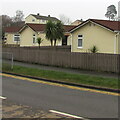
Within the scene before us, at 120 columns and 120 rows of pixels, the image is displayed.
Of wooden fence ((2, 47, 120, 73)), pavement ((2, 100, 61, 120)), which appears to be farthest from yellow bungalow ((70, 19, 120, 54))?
pavement ((2, 100, 61, 120))

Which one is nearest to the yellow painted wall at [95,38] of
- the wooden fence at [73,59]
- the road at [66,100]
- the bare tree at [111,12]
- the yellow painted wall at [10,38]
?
the wooden fence at [73,59]

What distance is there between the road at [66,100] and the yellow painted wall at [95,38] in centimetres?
1296

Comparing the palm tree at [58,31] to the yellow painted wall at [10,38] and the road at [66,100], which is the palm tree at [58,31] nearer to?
the yellow painted wall at [10,38]

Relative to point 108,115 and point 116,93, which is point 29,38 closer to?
point 116,93

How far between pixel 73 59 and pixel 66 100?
9761 millimetres

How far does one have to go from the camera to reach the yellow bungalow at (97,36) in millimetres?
23141

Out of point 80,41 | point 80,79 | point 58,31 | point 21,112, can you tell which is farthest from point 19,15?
point 21,112

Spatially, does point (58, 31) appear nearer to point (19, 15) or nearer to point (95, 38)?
point (95, 38)

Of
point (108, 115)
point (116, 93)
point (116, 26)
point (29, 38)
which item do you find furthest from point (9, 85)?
point (29, 38)

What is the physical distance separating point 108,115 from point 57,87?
4.91 m

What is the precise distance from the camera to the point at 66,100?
9.11 m

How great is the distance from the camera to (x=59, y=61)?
19.7 meters

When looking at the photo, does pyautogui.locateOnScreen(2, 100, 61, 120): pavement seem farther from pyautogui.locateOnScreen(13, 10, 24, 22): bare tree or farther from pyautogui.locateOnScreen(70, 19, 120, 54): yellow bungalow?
pyautogui.locateOnScreen(13, 10, 24, 22): bare tree

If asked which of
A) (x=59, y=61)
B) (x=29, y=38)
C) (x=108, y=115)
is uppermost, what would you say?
(x=29, y=38)
